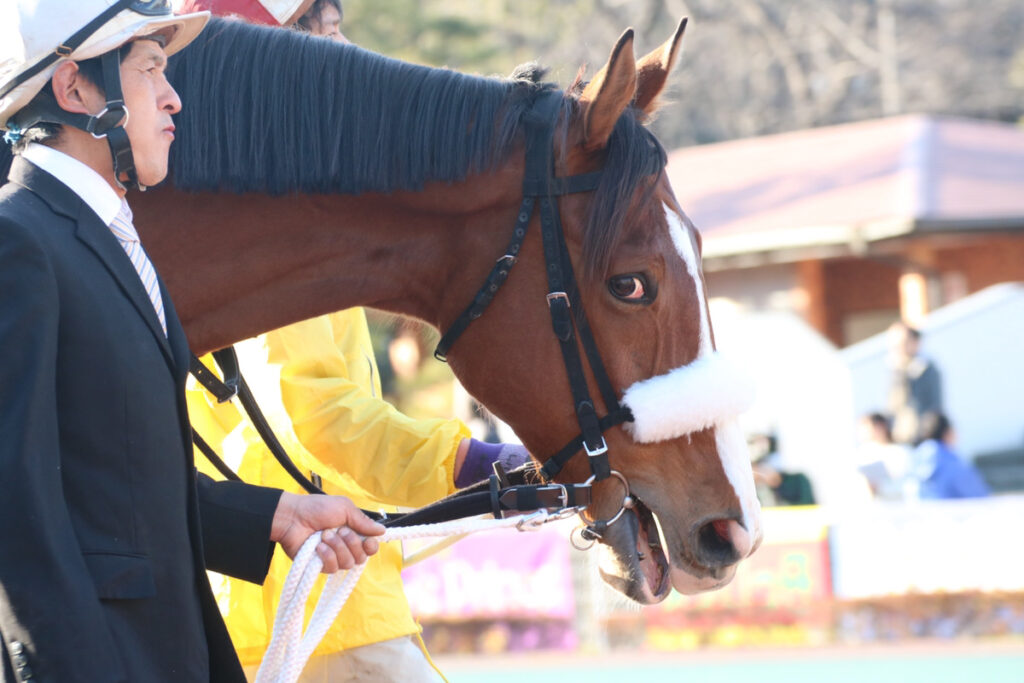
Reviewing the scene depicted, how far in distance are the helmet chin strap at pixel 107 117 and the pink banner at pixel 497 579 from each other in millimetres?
6878

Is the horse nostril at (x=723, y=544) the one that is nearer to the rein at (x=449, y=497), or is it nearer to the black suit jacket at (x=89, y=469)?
the rein at (x=449, y=497)

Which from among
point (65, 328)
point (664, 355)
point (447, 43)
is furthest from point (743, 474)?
point (447, 43)

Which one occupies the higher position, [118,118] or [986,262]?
[118,118]

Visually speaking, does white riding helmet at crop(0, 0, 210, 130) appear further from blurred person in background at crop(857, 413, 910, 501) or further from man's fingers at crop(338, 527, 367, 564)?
blurred person in background at crop(857, 413, 910, 501)

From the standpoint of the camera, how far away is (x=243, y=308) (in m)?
2.49

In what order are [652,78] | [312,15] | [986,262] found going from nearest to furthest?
1. [652,78]
2. [312,15]
3. [986,262]

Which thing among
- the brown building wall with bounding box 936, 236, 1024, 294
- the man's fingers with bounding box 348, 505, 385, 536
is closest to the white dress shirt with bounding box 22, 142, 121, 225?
the man's fingers with bounding box 348, 505, 385, 536

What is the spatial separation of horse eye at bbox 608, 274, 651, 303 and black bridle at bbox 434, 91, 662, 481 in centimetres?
7

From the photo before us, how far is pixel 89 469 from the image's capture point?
5.60 ft

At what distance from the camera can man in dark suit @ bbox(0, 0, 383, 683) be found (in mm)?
1591

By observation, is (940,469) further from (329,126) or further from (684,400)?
(329,126)

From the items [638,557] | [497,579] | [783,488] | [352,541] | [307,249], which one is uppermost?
[307,249]

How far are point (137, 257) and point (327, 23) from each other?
4.47 ft

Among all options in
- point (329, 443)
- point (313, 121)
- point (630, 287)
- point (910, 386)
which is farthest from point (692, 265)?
point (910, 386)
